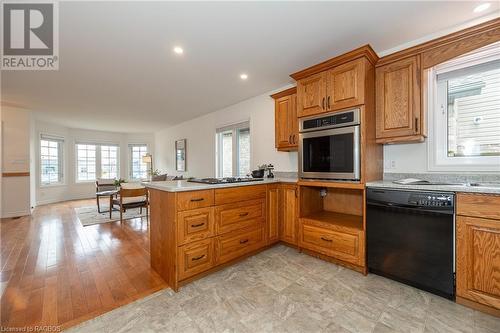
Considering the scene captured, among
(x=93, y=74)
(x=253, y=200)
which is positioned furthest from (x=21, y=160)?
(x=253, y=200)

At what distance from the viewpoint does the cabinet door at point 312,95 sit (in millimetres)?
2414

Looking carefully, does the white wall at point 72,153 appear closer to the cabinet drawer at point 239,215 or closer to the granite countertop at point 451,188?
the cabinet drawer at point 239,215

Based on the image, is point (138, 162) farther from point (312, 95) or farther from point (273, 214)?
point (312, 95)

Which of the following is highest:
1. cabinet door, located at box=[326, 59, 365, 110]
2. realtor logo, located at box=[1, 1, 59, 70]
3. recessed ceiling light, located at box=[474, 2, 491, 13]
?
recessed ceiling light, located at box=[474, 2, 491, 13]

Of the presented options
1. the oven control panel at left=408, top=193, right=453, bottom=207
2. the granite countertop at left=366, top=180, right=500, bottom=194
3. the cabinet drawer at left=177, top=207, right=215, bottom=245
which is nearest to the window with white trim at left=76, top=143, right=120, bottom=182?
the cabinet drawer at left=177, top=207, right=215, bottom=245

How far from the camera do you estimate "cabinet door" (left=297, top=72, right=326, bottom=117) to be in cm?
241

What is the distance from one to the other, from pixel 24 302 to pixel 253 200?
2.27m

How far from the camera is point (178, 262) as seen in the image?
1.93 m

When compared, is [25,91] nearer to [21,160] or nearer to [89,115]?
[89,115]

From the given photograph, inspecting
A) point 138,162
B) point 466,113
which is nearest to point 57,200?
point 138,162

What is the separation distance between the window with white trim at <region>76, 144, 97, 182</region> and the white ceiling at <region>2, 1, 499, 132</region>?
12.8ft

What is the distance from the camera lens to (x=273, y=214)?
288cm

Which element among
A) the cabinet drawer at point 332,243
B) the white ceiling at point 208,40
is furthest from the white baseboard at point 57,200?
the cabinet drawer at point 332,243

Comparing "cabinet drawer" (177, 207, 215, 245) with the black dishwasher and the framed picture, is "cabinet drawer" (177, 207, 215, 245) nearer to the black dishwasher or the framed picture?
the black dishwasher
